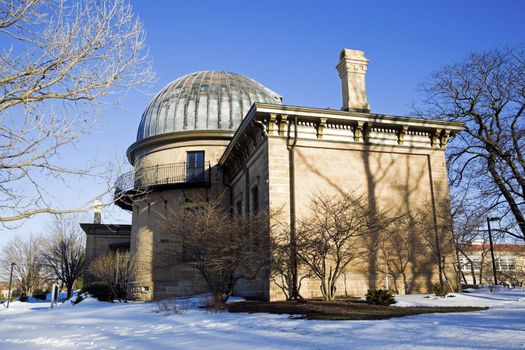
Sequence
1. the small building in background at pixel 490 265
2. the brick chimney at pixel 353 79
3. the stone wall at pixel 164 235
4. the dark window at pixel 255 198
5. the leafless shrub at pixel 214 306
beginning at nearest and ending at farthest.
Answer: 1. the leafless shrub at pixel 214 306
2. the dark window at pixel 255 198
3. the brick chimney at pixel 353 79
4. the stone wall at pixel 164 235
5. the small building in background at pixel 490 265

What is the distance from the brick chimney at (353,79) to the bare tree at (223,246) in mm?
7261

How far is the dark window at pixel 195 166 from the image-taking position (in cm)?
2505

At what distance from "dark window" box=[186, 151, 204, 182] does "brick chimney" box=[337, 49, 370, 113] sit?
8494 mm

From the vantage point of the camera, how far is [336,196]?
59.4 ft

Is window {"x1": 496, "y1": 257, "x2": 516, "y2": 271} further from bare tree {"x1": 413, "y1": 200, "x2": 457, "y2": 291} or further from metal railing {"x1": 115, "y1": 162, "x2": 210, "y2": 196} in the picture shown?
metal railing {"x1": 115, "y1": 162, "x2": 210, "y2": 196}

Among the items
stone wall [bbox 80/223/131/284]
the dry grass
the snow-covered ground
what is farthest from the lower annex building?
stone wall [bbox 80/223/131/284]

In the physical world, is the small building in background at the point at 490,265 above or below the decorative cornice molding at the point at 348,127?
below

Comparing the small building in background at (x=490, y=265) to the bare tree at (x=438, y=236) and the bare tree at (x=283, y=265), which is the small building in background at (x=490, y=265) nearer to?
the bare tree at (x=438, y=236)

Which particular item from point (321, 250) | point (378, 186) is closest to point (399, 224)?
point (378, 186)

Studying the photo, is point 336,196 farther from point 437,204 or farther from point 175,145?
point 175,145

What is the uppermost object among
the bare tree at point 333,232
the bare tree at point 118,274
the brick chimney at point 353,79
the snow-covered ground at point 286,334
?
the brick chimney at point 353,79

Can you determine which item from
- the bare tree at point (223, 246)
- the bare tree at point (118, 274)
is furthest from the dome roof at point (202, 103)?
the bare tree at point (223, 246)

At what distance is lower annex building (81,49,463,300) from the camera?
1769 cm

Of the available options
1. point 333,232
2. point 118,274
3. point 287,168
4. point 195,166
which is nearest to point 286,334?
point 333,232
